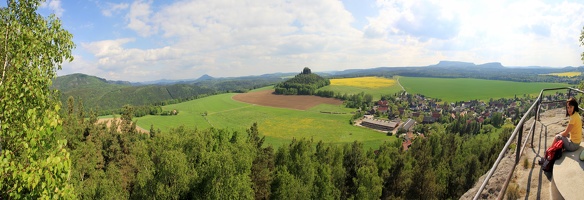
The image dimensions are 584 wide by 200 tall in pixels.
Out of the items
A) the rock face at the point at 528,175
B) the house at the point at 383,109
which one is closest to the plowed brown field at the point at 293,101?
the house at the point at 383,109

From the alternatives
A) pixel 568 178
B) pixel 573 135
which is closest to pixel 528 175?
pixel 568 178

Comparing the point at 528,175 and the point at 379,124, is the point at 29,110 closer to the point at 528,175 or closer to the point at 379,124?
the point at 528,175

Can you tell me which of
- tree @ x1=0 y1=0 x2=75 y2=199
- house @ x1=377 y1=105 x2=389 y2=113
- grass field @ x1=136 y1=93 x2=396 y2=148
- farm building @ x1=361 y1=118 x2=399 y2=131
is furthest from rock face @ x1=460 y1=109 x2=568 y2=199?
house @ x1=377 y1=105 x2=389 y2=113

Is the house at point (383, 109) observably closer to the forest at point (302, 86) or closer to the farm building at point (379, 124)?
the farm building at point (379, 124)

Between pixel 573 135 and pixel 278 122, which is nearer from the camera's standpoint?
pixel 573 135

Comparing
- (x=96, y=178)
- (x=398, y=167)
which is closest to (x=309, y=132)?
(x=398, y=167)

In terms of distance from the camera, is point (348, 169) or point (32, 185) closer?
point (32, 185)

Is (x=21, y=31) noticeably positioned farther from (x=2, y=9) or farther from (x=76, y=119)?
(x=76, y=119)
